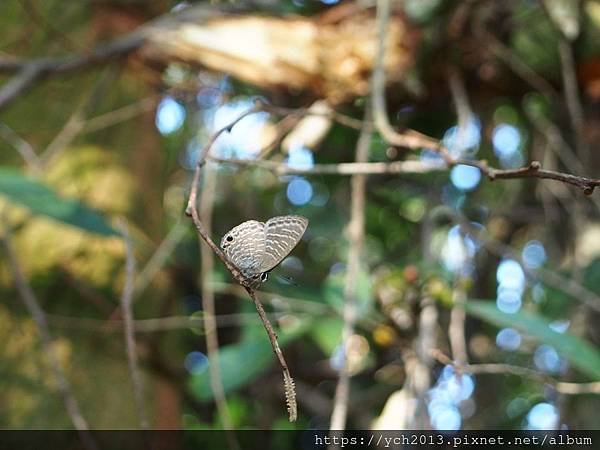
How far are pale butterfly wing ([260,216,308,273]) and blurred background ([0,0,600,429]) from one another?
21.6 inches

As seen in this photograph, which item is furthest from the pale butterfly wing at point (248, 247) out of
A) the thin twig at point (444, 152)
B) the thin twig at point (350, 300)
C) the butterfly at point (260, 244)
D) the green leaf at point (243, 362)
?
the green leaf at point (243, 362)

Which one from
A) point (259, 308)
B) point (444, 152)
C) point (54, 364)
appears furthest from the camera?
point (54, 364)

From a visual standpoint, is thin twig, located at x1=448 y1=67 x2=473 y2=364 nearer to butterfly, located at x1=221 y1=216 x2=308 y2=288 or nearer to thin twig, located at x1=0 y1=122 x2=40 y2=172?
butterfly, located at x1=221 y1=216 x2=308 y2=288

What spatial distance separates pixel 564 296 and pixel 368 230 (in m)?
0.49

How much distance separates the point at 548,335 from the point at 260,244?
0.76m

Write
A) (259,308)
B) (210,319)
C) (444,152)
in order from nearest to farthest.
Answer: (259,308), (444,152), (210,319)

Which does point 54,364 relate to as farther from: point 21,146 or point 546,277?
point 546,277

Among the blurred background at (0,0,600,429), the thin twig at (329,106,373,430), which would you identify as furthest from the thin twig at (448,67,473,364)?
the thin twig at (329,106,373,430)

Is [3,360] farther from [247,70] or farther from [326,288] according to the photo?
[247,70]

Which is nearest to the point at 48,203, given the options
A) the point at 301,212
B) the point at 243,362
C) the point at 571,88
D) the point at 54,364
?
the point at 54,364

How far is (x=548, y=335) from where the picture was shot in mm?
1144

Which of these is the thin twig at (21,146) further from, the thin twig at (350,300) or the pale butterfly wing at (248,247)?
the pale butterfly wing at (248,247)

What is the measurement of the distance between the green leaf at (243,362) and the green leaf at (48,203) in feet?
1.00

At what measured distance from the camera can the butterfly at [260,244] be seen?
1.59 ft
